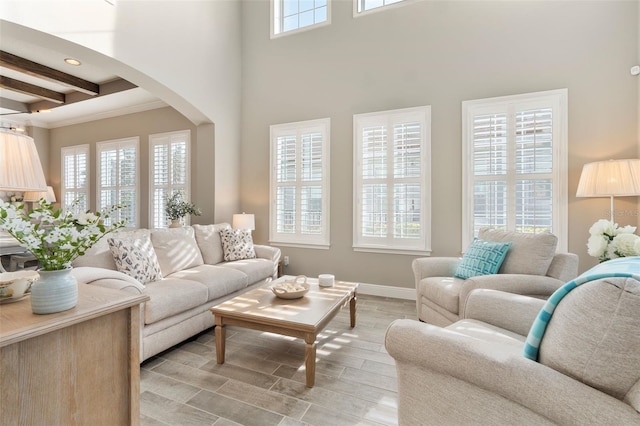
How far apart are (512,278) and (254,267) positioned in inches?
99.9

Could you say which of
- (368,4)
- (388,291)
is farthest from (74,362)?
(368,4)

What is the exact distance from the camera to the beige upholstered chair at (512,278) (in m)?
2.24

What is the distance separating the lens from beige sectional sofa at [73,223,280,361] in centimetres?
225

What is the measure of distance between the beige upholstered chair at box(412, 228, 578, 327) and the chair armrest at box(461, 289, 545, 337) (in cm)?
37

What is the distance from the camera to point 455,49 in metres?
3.69

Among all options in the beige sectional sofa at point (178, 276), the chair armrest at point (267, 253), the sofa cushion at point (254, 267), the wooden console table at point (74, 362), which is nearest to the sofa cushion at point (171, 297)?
the beige sectional sofa at point (178, 276)

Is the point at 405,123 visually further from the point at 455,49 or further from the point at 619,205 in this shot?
the point at 619,205

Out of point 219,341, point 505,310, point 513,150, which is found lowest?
point 219,341

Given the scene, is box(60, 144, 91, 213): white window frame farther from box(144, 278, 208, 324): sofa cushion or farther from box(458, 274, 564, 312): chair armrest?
box(458, 274, 564, 312): chair armrest

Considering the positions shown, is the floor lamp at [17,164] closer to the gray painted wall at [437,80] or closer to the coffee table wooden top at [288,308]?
the coffee table wooden top at [288,308]

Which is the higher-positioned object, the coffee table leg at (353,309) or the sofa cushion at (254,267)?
the sofa cushion at (254,267)

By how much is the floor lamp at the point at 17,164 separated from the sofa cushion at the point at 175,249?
1875 millimetres

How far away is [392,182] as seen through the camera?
3977 mm

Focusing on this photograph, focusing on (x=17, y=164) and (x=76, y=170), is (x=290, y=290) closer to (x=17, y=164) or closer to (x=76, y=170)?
(x=17, y=164)
